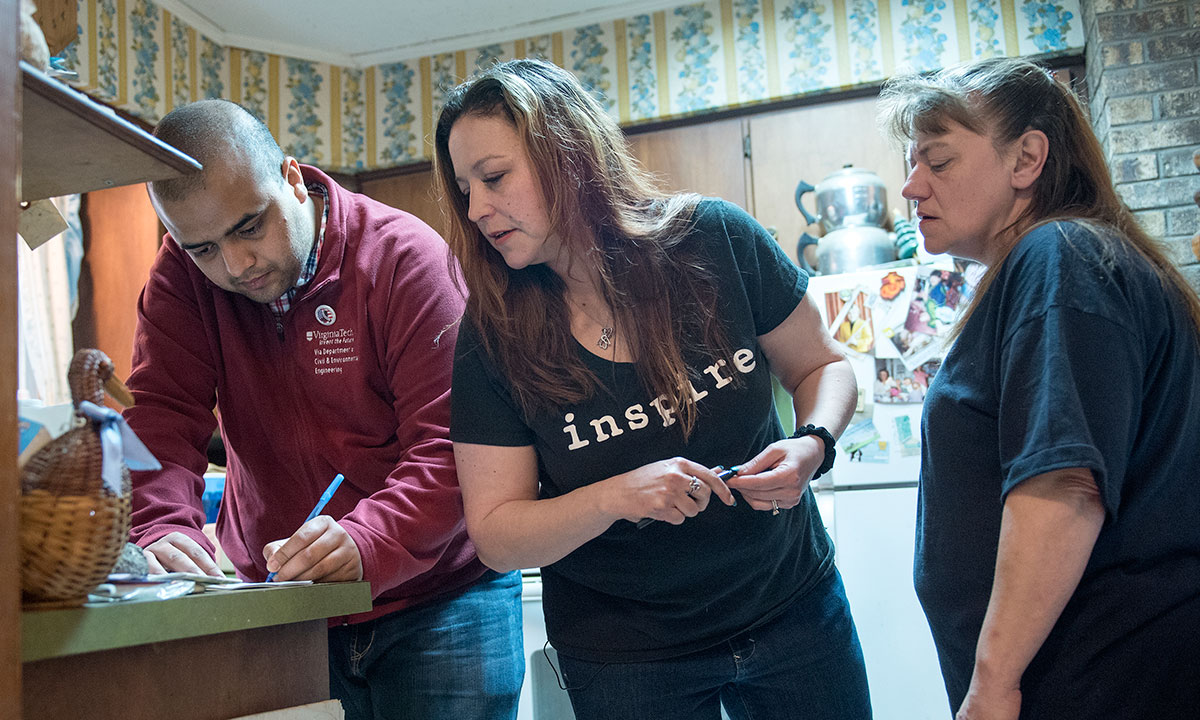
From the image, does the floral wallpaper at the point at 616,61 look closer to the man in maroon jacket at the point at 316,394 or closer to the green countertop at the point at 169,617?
the man in maroon jacket at the point at 316,394

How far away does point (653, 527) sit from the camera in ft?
3.58

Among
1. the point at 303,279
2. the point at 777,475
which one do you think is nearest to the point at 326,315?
the point at 303,279

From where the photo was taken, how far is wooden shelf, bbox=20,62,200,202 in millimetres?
630

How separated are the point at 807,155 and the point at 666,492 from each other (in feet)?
8.20

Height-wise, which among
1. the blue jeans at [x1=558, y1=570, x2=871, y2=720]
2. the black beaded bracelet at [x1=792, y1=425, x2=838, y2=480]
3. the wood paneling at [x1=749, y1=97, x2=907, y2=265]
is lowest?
the blue jeans at [x1=558, y1=570, x2=871, y2=720]

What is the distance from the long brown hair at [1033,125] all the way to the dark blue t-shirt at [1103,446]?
97mm

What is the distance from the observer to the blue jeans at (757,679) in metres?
1.06

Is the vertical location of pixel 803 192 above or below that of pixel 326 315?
above

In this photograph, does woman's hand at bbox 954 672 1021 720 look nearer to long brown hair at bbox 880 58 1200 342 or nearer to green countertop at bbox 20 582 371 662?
long brown hair at bbox 880 58 1200 342

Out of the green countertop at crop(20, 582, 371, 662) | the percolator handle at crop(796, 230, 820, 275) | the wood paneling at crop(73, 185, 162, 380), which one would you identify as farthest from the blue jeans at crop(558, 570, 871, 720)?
the wood paneling at crop(73, 185, 162, 380)

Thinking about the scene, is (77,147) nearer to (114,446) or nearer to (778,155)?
(114,446)

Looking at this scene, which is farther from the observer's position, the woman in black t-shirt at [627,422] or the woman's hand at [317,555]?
the woman in black t-shirt at [627,422]

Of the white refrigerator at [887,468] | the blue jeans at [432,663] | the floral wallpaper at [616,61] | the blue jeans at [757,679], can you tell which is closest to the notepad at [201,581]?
the blue jeans at [432,663]

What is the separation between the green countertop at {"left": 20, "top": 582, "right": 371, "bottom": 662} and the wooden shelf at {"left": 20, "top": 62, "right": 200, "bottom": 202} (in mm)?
305
